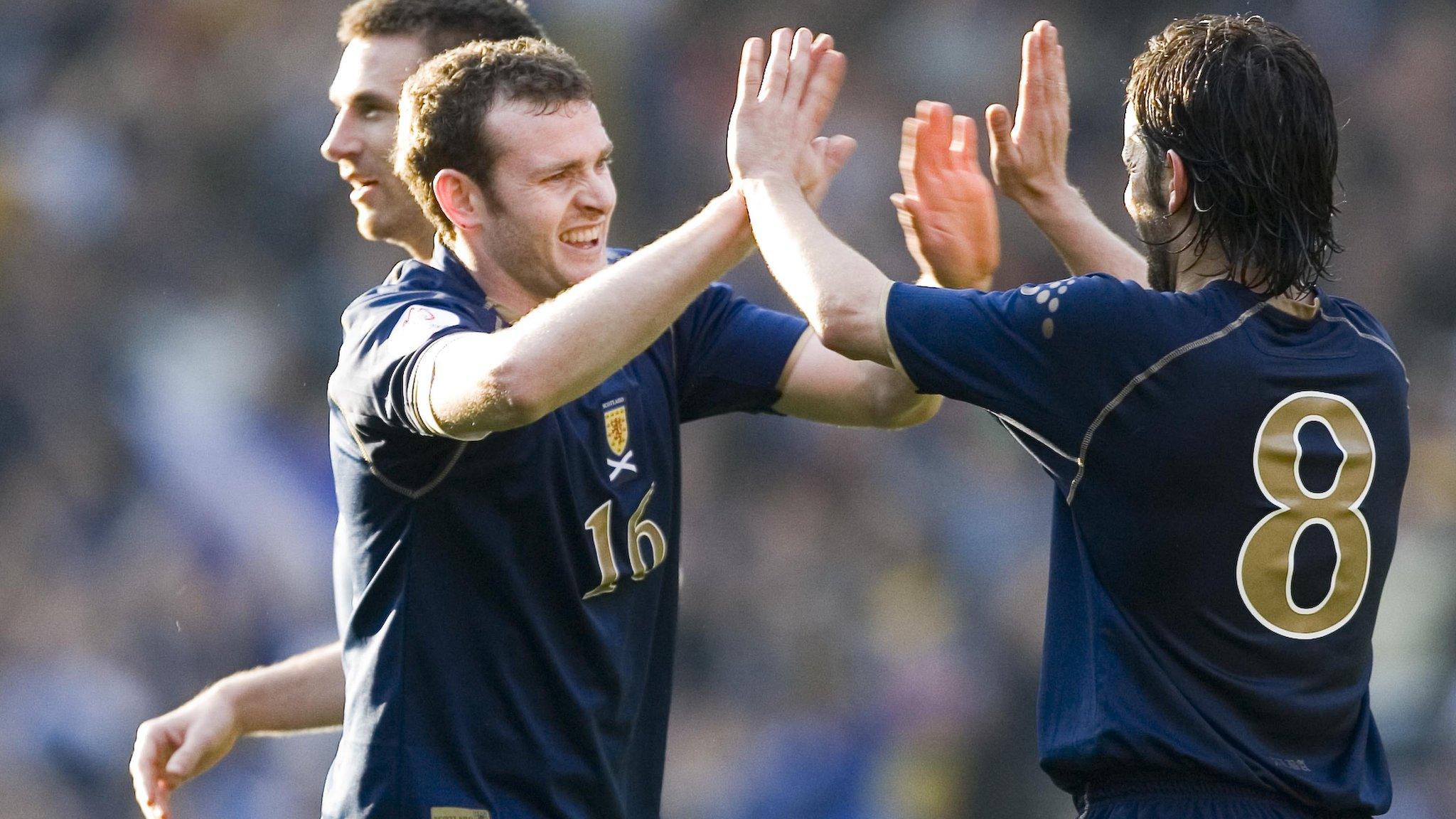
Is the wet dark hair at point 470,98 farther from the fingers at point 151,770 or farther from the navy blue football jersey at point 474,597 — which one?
the fingers at point 151,770

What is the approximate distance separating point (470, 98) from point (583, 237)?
372mm

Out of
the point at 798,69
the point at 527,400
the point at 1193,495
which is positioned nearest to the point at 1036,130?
the point at 798,69

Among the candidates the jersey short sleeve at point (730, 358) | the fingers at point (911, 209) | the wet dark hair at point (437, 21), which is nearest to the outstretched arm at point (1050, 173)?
the fingers at point (911, 209)

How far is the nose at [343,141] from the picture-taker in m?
4.02

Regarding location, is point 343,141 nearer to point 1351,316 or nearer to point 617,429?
point 617,429

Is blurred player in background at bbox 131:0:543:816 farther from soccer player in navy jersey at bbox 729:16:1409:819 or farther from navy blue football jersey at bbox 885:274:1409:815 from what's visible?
navy blue football jersey at bbox 885:274:1409:815

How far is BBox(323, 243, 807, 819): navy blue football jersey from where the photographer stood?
319 cm

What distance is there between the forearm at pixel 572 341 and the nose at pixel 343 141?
116 cm

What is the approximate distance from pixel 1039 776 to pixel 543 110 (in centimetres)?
518

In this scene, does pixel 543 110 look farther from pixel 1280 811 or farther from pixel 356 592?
pixel 1280 811

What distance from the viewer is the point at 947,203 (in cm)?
346

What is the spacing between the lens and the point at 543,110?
3.49m

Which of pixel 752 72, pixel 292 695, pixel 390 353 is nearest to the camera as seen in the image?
pixel 390 353

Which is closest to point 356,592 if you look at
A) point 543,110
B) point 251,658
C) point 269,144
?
point 543,110
